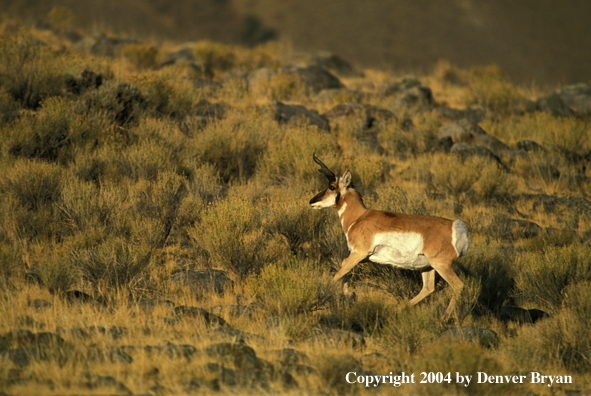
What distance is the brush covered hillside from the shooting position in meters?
5.27

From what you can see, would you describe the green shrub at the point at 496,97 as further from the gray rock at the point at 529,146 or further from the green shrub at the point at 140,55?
the green shrub at the point at 140,55

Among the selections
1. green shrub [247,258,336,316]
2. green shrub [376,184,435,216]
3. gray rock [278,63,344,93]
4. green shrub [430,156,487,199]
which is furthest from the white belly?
gray rock [278,63,344,93]

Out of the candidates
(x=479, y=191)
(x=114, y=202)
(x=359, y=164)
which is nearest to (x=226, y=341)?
(x=114, y=202)

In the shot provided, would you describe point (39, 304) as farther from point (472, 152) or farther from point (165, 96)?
point (472, 152)

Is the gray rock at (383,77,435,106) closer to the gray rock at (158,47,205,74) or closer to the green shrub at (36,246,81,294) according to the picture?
the gray rock at (158,47,205,74)

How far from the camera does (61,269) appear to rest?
695 cm

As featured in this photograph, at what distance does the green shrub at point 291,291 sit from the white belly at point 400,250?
0.78m

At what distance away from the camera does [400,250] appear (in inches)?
280

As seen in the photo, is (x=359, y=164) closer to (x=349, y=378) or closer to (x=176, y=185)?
(x=176, y=185)

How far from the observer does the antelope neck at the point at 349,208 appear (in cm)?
788

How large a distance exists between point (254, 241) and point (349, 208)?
179cm

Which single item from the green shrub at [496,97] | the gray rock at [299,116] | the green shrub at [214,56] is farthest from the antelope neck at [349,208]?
the green shrub at [214,56]

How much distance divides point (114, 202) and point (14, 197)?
1748 mm

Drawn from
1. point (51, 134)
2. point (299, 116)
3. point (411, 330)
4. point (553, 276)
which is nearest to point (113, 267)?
point (411, 330)
